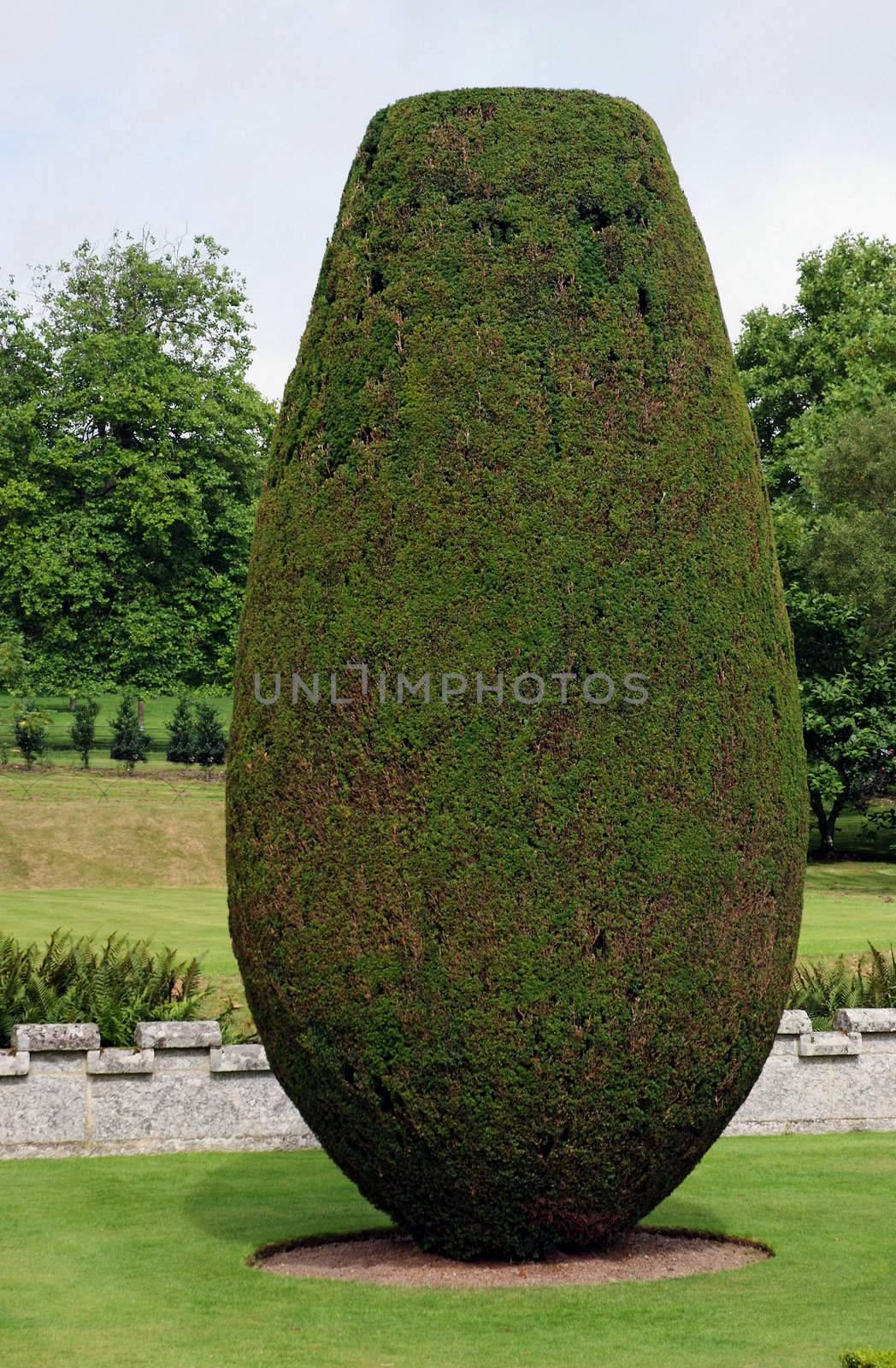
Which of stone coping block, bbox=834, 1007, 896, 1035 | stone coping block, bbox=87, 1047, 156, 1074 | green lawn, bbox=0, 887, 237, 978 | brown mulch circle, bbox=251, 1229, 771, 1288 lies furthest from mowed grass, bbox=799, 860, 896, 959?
brown mulch circle, bbox=251, 1229, 771, 1288

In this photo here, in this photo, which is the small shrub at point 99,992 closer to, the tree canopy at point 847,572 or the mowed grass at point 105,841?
the mowed grass at point 105,841

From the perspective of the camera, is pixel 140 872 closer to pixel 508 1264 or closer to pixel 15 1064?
pixel 15 1064

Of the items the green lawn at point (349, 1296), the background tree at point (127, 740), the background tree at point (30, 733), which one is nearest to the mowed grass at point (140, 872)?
the background tree at point (30, 733)

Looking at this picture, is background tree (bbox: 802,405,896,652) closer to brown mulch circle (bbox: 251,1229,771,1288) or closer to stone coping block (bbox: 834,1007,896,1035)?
stone coping block (bbox: 834,1007,896,1035)

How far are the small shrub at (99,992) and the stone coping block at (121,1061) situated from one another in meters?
0.47

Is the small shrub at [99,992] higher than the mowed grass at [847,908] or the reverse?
higher

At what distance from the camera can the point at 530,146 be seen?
7859 millimetres

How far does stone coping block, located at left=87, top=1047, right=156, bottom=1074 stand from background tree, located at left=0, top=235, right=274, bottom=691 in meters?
32.6

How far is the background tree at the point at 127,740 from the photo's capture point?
132ft

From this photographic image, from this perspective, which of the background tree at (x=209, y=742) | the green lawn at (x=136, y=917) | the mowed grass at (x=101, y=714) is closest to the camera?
the green lawn at (x=136, y=917)

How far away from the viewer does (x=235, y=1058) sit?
11.7 meters

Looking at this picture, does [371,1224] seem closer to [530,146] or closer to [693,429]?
[693,429]

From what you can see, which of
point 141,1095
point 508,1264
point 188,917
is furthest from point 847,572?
point 508,1264

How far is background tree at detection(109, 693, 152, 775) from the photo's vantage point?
40344 mm
